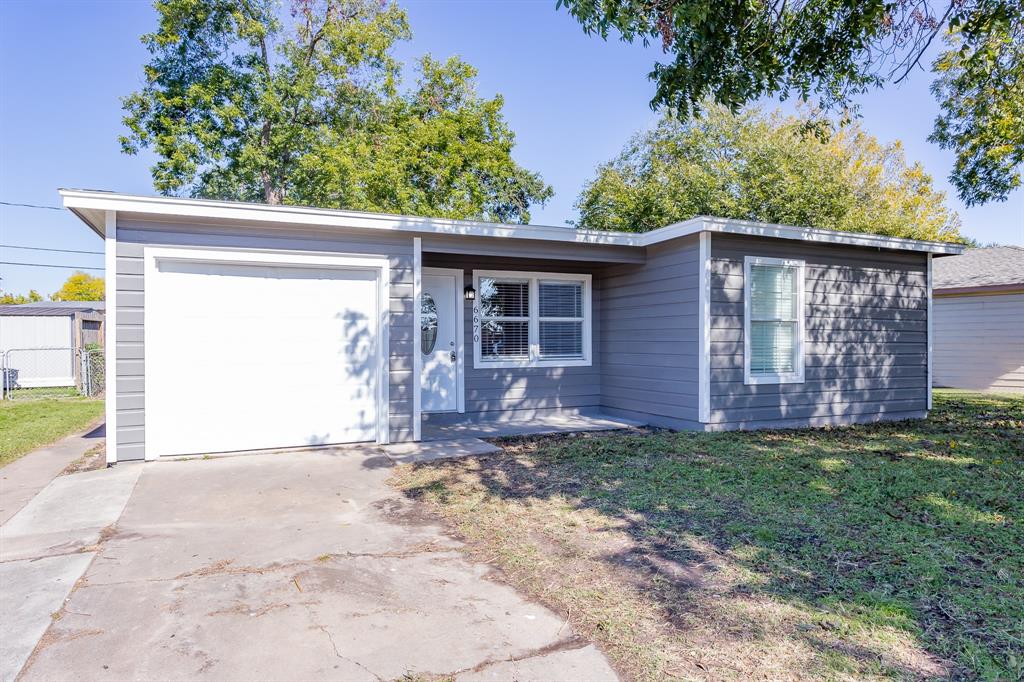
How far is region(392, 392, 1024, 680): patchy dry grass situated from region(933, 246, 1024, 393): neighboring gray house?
8210 mm

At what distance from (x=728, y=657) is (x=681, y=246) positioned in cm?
602

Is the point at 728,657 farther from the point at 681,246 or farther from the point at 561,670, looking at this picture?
the point at 681,246

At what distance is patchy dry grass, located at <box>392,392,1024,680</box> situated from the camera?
2.37 metres

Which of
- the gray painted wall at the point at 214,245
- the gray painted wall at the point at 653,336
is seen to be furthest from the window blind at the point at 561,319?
the gray painted wall at the point at 214,245

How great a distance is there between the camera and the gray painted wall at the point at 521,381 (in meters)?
8.54

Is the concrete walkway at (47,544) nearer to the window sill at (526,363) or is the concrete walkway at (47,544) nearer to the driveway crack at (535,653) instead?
the driveway crack at (535,653)

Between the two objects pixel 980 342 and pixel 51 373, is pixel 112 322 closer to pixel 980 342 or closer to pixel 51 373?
pixel 51 373

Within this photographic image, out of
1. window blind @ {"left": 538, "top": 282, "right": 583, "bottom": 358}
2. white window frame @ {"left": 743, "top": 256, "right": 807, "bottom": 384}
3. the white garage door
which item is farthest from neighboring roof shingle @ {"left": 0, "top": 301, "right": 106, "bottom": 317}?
white window frame @ {"left": 743, "top": 256, "right": 807, "bottom": 384}

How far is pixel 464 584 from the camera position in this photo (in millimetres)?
3062

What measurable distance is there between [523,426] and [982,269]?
12898mm

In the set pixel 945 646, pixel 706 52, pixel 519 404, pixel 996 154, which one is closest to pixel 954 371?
pixel 996 154

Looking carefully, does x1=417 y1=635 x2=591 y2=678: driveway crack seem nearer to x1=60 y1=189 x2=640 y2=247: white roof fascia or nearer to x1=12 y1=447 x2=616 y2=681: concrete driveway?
x1=12 y1=447 x2=616 y2=681: concrete driveway

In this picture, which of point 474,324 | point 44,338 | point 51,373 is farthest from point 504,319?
point 44,338

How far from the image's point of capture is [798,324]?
314 inches
